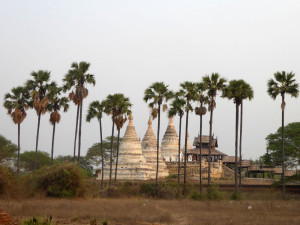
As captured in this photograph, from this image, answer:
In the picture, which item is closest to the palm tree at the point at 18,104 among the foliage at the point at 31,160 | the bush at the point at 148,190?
the bush at the point at 148,190

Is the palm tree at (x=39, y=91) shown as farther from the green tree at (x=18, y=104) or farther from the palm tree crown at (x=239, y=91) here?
the palm tree crown at (x=239, y=91)

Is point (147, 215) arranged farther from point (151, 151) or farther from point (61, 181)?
point (151, 151)

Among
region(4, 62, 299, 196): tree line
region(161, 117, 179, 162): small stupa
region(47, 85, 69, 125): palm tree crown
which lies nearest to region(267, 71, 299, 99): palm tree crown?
region(4, 62, 299, 196): tree line

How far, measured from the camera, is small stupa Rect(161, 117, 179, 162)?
257ft

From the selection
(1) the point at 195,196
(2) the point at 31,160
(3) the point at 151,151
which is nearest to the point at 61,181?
(1) the point at 195,196

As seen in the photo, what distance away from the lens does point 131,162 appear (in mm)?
67688

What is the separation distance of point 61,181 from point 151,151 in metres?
40.6

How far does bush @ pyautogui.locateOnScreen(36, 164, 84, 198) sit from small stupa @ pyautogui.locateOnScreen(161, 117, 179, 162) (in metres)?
Result: 42.2

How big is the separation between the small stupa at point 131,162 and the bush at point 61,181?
3024 cm

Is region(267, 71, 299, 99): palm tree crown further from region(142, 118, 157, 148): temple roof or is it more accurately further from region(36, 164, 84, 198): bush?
region(142, 118, 157, 148): temple roof

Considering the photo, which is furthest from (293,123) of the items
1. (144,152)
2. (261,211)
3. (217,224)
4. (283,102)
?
(217,224)

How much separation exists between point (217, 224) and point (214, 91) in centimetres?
2372

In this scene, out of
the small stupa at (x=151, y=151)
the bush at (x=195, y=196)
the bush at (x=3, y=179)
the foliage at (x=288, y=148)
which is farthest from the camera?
the small stupa at (x=151, y=151)

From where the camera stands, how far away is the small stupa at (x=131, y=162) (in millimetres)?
66500
